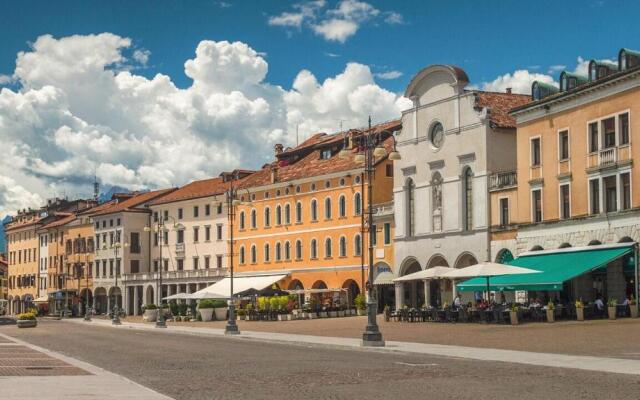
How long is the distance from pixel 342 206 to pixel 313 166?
7061mm

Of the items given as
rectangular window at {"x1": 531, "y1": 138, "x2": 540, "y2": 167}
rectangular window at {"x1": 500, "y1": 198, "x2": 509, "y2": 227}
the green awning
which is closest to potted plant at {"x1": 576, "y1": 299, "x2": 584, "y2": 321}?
the green awning

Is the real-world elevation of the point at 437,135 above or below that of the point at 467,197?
above

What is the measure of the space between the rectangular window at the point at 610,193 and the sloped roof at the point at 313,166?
1115 inches

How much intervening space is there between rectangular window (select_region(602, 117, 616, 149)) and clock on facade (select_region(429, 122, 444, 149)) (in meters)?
16.4

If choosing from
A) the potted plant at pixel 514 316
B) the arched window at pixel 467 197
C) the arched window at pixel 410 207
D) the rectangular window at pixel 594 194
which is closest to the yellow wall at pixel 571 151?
the rectangular window at pixel 594 194

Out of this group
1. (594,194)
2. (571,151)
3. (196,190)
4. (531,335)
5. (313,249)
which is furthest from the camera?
(196,190)

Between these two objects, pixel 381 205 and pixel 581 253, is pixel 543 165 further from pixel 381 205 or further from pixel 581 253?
pixel 381 205

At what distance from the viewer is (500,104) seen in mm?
67000

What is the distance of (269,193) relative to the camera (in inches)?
3585

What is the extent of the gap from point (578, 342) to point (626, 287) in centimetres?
1926

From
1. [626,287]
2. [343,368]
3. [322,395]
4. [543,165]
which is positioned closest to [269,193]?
[543,165]

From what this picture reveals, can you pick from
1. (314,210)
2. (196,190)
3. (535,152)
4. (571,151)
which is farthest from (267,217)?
(571,151)

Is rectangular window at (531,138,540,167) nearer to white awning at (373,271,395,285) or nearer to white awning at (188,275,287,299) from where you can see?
white awning at (373,271,395,285)

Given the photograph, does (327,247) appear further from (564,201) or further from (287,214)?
(564,201)
